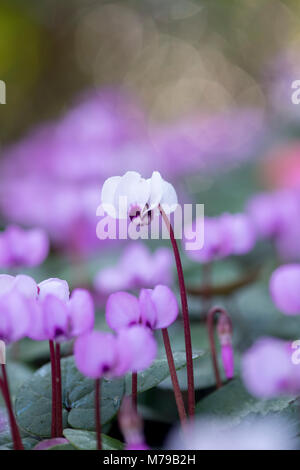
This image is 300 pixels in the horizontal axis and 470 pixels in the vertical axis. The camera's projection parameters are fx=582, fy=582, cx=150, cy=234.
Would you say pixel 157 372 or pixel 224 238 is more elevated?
pixel 224 238

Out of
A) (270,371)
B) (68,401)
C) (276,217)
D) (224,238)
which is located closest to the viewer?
(270,371)

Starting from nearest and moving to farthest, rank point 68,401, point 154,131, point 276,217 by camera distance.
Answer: point 68,401 → point 276,217 → point 154,131

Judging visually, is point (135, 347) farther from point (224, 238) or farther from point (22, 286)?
point (224, 238)

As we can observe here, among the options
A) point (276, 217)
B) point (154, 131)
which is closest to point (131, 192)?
point (276, 217)

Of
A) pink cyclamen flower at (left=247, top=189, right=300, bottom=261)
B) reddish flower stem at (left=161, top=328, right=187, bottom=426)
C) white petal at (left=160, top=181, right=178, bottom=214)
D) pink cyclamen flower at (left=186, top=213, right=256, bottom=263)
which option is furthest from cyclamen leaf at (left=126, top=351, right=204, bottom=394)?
pink cyclamen flower at (left=247, top=189, right=300, bottom=261)

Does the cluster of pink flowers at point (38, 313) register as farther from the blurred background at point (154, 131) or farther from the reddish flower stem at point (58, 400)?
the blurred background at point (154, 131)

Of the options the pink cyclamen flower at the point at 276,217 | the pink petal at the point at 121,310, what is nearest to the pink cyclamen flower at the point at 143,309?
the pink petal at the point at 121,310

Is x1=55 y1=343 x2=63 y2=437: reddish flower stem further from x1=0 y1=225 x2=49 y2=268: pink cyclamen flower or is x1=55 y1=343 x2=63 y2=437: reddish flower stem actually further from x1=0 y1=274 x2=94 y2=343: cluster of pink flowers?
x1=0 y1=225 x2=49 y2=268: pink cyclamen flower
